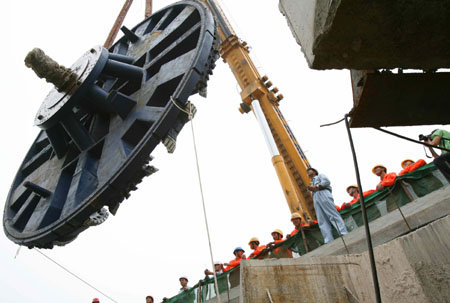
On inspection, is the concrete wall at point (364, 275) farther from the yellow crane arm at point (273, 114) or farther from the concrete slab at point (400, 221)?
the yellow crane arm at point (273, 114)

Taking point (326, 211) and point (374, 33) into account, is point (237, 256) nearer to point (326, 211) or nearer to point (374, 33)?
point (326, 211)

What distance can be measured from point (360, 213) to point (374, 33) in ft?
15.2

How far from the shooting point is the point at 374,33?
5.60ft

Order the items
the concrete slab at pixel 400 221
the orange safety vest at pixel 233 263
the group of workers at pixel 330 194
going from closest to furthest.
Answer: the concrete slab at pixel 400 221, the group of workers at pixel 330 194, the orange safety vest at pixel 233 263

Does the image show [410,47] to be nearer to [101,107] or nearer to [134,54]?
[101,107]

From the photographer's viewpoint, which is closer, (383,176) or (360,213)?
(360,213)

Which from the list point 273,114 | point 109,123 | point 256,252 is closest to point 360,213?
point 256,252

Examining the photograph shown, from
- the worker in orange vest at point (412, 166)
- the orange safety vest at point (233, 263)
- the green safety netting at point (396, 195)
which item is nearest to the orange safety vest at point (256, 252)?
the orange safety vest at point (233, 263)

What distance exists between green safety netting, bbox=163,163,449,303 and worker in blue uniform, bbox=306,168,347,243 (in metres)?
0.19

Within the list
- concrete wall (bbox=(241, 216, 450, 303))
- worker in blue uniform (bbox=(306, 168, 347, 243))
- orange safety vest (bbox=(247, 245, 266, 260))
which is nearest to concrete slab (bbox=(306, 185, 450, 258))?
worker in blue uniform (bbox=(306, 168, 347, 243))

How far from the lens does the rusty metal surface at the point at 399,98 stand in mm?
2031

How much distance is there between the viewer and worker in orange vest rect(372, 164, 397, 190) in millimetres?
5605

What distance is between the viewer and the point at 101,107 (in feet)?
25.5

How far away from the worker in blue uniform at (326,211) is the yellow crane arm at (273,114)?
4529mm
